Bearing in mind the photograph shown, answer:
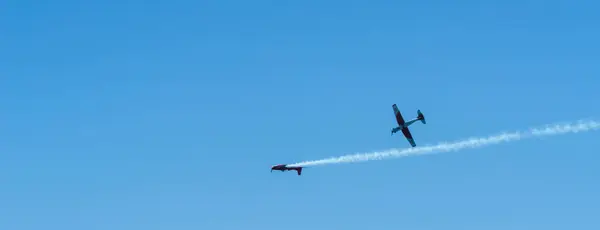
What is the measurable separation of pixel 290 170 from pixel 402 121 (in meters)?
34.7

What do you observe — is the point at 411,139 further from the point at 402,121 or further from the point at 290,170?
the point at 290,170

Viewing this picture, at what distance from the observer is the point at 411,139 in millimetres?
196875

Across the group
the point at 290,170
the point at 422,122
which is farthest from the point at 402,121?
the point at 290,170

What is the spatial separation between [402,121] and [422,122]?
5.51 metres

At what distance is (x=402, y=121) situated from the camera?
198000mm

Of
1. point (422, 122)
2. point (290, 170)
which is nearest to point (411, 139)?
point (422, 122)

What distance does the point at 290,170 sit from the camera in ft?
621

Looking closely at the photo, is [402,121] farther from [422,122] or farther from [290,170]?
[290,170]

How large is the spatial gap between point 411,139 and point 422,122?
5569 millimetres

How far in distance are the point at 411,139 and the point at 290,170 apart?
115 ft

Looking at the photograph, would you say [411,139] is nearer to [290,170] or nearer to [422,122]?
[422,122]
